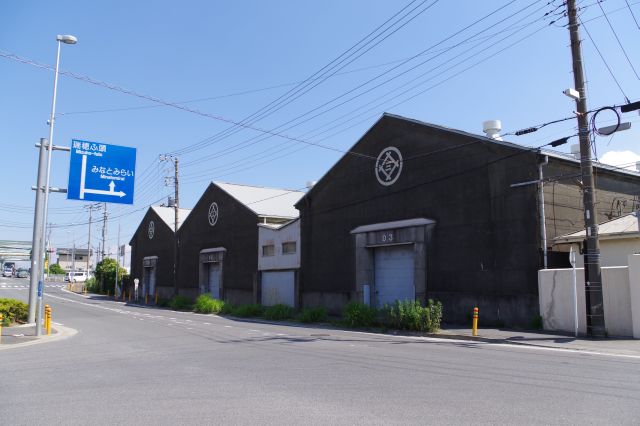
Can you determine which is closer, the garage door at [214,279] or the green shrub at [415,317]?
the green shrub at [415,317]

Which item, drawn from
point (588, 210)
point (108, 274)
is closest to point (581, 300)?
point (588, 210)

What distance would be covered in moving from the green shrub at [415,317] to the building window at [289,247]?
13527 mm

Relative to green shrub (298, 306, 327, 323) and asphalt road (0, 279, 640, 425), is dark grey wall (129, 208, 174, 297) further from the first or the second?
asphalt road (0, 279, 640, 425)

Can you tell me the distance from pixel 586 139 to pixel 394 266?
11.9 m

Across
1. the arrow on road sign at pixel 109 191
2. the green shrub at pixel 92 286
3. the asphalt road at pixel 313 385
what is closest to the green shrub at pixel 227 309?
the arrow on road sign at pixel 109 191

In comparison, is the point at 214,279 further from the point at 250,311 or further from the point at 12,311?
the point at 12,311

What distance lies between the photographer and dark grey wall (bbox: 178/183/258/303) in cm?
3872

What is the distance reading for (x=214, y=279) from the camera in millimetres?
43906

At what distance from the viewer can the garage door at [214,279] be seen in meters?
43.1

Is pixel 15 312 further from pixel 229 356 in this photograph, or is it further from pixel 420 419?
pixel 420 419

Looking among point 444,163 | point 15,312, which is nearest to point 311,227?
point 444,163

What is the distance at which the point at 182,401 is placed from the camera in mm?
7906

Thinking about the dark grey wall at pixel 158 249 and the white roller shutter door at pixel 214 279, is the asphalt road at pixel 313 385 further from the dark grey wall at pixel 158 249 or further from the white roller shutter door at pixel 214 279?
the dark grey wall at pixel 158 249

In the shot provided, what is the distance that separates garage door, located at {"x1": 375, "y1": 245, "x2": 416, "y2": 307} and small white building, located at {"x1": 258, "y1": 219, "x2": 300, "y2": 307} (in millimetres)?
7283
